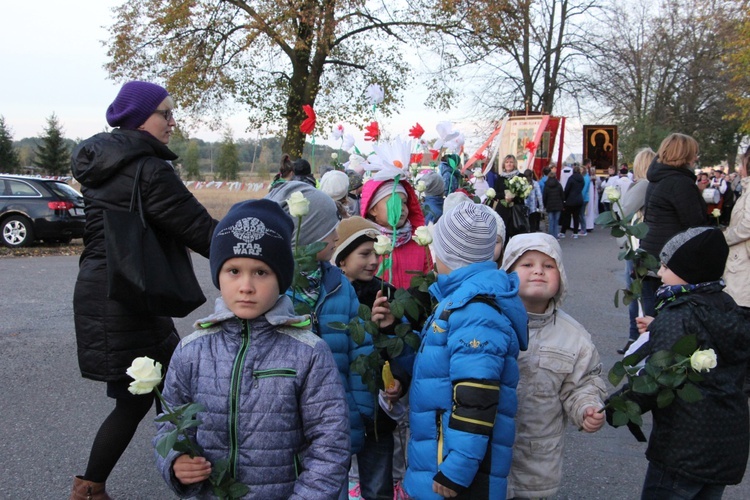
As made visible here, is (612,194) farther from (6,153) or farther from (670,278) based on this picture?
(6,153)

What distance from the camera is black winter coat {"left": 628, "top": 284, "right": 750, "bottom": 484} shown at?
102 inches

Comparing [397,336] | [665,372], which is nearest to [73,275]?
[397,336]

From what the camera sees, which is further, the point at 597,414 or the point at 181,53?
the point at 181,53

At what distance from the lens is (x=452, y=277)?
2.48 meters

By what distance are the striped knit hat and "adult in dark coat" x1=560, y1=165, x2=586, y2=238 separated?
16.3 metres

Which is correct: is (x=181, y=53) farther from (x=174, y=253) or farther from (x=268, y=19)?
(x=174, y=253)

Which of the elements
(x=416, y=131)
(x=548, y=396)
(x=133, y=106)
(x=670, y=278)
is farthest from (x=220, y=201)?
(x=548, y=396)

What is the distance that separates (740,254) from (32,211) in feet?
43.7

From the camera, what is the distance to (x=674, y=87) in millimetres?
39000

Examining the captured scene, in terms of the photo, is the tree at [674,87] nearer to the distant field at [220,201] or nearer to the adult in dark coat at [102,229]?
the distant field at [220,201]

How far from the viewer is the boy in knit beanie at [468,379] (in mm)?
2166

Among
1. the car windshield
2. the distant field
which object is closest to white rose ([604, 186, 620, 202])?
the distant field

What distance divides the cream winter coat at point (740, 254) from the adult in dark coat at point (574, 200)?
1301cm

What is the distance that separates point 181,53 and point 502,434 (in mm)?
19629
